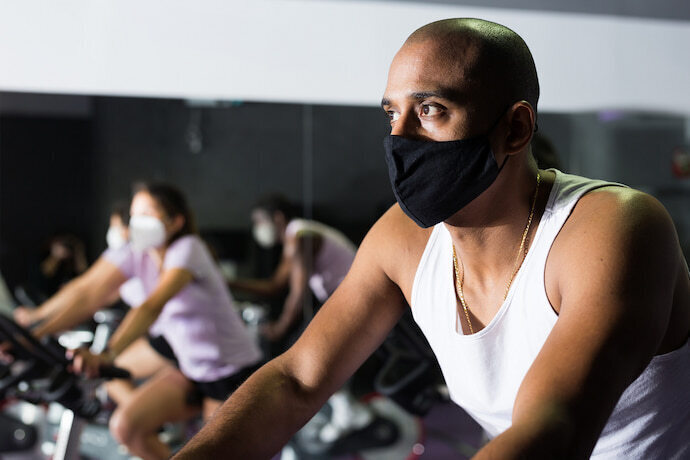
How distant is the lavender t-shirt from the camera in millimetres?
3320

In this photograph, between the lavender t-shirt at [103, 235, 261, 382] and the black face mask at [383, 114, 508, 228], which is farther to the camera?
the lavender t-shirt at [103, 235, 261, 382]

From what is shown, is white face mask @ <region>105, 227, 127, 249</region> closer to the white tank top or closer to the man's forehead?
the white tank top

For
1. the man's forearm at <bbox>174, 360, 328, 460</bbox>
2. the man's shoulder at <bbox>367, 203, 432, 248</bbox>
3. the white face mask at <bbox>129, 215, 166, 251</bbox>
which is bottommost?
the white face mask at <bbox>129, 215, 166, 251</bbox>

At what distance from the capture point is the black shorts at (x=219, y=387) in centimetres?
330

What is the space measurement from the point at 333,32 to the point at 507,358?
9.92 feet

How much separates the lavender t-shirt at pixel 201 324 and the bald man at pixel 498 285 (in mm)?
2103

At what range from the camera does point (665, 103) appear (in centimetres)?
434

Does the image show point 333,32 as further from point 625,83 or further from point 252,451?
point 252,451

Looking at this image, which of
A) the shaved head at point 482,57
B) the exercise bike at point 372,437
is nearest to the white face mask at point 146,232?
the exercise bike at point 372,437

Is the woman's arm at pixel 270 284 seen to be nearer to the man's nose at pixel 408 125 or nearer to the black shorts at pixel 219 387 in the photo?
the black shorts at pixel 219 387

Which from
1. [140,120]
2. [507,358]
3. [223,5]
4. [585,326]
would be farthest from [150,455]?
[585,326]

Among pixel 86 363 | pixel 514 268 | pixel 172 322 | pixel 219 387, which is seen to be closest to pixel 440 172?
pixel 514 268

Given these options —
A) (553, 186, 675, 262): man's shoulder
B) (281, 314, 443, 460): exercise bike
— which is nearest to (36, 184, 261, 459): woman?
(281, 314, 443, 460): exercise bike

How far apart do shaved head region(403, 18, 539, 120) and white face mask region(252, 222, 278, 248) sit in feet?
9.22
